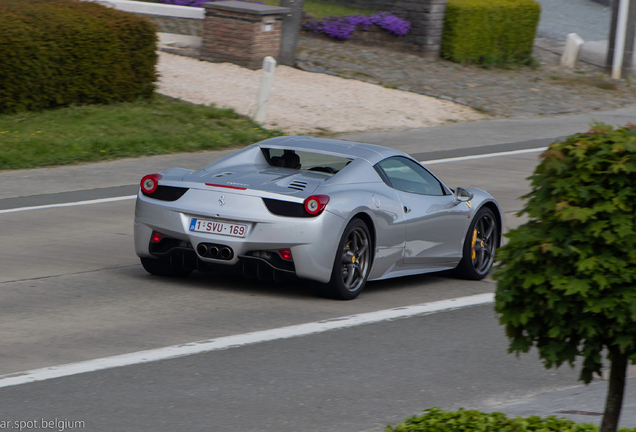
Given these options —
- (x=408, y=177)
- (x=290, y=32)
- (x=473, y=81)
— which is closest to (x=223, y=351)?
(x=408, y=177)

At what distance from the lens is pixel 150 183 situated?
8398 mm

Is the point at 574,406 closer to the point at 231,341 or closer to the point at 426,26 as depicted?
the point at 231,341

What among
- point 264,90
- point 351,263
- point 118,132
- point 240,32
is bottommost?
point 118,132

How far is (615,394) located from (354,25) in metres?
24.4

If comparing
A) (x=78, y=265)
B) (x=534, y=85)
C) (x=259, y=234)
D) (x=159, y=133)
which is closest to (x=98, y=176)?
(x=159, y=133)

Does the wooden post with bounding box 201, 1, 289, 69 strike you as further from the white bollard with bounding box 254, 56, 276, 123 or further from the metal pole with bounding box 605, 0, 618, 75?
the metal pole with bounding box 605, 0, 618, 75

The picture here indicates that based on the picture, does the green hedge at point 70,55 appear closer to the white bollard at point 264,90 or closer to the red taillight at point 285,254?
the white bollard at point 264,90

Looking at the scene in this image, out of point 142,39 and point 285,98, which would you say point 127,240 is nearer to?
point 142,39

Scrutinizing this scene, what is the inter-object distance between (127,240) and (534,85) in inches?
751

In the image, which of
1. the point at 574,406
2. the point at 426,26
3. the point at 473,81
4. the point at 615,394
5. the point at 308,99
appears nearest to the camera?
the point at 615,394

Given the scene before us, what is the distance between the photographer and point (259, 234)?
791cm

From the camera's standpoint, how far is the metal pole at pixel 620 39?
29.3 metres

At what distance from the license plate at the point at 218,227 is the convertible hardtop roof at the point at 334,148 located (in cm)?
122

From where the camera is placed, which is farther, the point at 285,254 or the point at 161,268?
the point at 161,268
